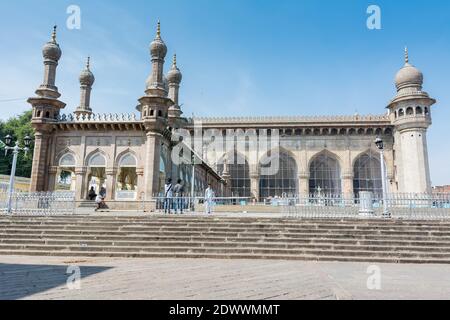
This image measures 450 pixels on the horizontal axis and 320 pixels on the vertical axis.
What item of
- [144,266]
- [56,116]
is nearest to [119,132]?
[56,116]

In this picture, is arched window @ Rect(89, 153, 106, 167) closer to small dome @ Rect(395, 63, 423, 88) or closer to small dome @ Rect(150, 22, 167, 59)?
small dome @ Rect(150, 22, 167, 59)

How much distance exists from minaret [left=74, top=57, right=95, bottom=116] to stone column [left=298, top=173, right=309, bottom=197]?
71.1 ft

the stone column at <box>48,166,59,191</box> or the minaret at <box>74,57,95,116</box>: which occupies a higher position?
the minaret at <box>74,57,95,116</box>

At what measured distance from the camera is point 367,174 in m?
34.3

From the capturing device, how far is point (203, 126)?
3622 cm

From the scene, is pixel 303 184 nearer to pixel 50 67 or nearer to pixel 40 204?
pixel 50 67

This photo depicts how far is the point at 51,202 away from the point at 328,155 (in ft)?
95.0

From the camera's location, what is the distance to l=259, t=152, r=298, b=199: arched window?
1399 inches

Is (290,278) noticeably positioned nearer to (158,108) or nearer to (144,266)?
(144,266)

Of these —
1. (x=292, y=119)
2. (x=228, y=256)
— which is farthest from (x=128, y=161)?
(x=292, y=119)

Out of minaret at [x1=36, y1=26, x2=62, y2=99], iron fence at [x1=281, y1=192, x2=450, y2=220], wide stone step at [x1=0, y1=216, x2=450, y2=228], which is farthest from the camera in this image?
minaret at [x1=36, y1=26, x2=62, y2=99]

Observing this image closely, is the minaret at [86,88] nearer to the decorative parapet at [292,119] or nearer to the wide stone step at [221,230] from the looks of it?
the decorative parapet at [292,119]

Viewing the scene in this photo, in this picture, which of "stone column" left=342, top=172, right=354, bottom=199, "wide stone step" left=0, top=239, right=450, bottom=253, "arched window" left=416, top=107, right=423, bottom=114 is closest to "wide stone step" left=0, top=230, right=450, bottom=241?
"wide stone step" left=0, top=239, right=450, bottom=253

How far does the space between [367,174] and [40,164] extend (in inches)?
1188
